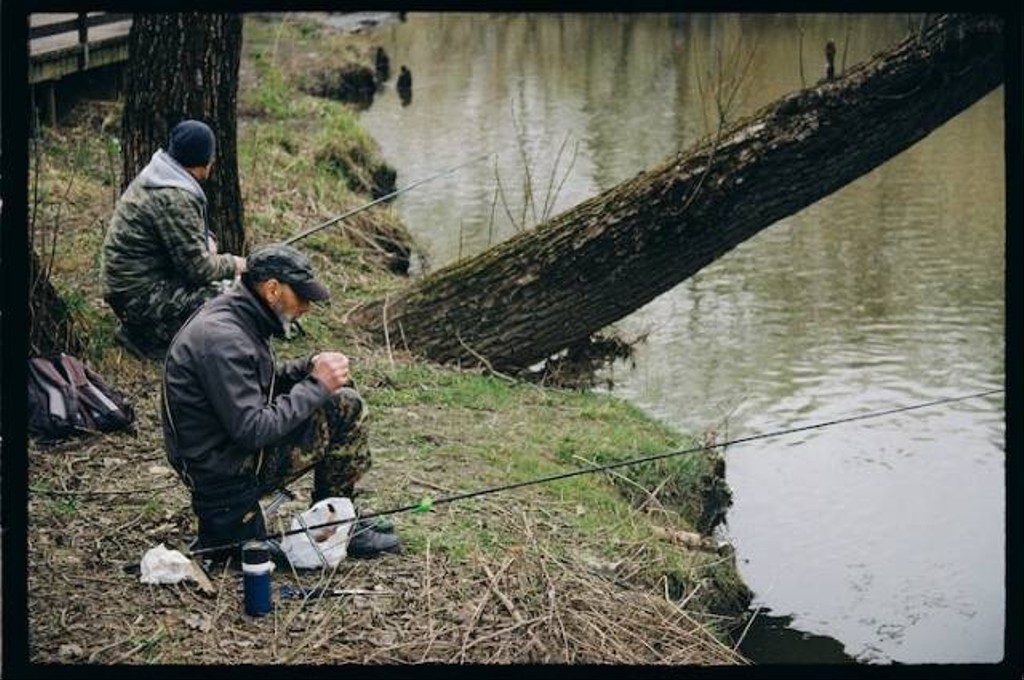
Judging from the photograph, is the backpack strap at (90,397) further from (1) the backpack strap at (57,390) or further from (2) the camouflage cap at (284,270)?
(2) the camouflage cap at (284,270)

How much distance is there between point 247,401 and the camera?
426 centimetres

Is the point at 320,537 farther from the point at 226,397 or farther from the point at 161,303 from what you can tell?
the point at 161,303

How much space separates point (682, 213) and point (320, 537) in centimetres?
314

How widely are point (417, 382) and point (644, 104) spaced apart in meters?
9.41

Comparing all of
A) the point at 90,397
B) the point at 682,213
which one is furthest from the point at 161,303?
the point at 682,213

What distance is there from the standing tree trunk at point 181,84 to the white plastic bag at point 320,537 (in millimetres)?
2639

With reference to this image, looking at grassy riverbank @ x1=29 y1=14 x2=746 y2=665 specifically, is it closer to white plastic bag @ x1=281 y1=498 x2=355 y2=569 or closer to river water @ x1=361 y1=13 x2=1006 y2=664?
white plastic bag @ x1=281 y1=498 x2=355 y2=569

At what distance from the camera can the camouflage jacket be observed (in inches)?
228

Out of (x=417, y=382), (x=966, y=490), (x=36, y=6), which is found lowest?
(x=966, y=490)

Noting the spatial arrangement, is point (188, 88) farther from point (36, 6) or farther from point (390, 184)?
point (390, 184)

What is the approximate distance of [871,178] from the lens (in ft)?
42.6

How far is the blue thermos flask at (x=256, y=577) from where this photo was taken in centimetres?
423

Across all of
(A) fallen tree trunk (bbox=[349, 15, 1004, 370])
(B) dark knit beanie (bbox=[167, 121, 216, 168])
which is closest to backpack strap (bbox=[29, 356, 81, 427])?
(B) dark knit beanie (bbox=[167, 121, 216, 168])

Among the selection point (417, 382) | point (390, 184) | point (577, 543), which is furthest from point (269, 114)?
point (577, 543)
